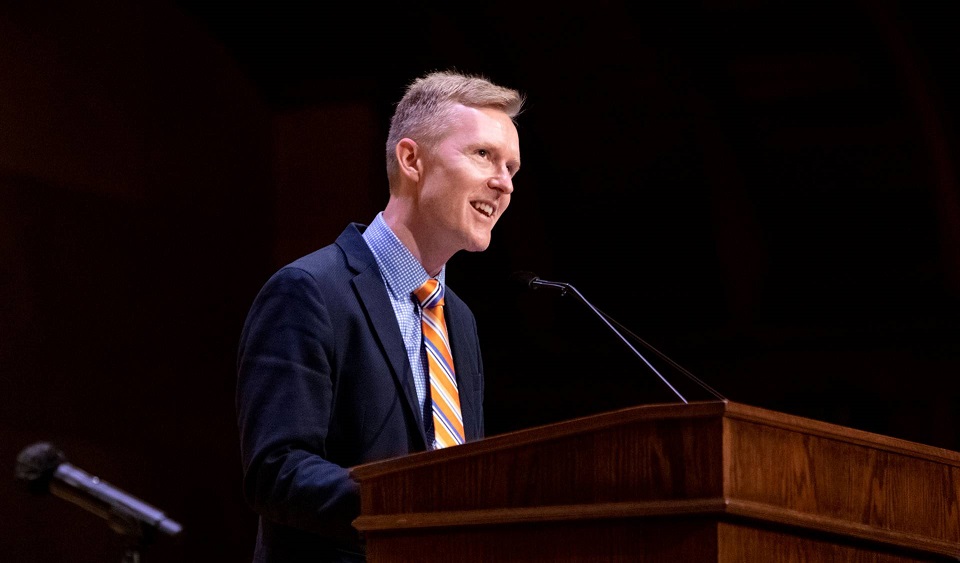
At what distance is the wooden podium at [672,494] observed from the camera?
62.4 inches

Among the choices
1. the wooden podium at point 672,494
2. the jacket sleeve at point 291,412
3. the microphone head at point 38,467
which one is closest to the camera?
the wooden podium at point 672,494

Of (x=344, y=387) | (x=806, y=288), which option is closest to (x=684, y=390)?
(x=806, y=288)

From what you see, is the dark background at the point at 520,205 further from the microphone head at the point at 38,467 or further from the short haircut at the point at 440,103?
the microphone head at the point at 38,467

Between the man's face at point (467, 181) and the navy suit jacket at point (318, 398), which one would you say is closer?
the navy suit jacket at point (318, 398)

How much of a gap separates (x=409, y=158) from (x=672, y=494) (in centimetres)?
150

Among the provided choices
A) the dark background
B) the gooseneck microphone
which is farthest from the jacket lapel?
the dark background

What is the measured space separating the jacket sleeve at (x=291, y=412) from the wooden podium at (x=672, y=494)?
0.22 metres

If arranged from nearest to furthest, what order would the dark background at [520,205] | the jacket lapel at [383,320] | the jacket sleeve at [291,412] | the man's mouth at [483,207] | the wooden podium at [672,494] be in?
1. the wooden podium at [672,494]
2. the jacket sleeve at [291,412]
3. the jacket lapel at [383,320]
4. the man's mouth at [483,207]
5. the dark background at [520,205]

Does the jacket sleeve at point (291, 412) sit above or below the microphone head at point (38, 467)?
above

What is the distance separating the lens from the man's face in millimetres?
2787

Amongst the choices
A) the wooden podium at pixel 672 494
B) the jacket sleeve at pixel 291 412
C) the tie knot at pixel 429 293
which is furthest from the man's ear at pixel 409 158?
the wooden podium at pixel 672 494

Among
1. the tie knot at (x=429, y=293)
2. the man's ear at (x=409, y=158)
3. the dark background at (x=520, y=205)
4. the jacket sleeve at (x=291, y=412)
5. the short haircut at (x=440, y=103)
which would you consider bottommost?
the jacket sleeve at (x=291, y=412)

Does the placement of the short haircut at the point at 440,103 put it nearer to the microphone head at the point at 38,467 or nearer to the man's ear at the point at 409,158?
the man's ear at the point at 409,158

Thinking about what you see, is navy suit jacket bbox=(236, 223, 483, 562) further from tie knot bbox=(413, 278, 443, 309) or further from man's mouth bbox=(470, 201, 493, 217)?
man's mouth bbox=(470, 201, 493, 217)
